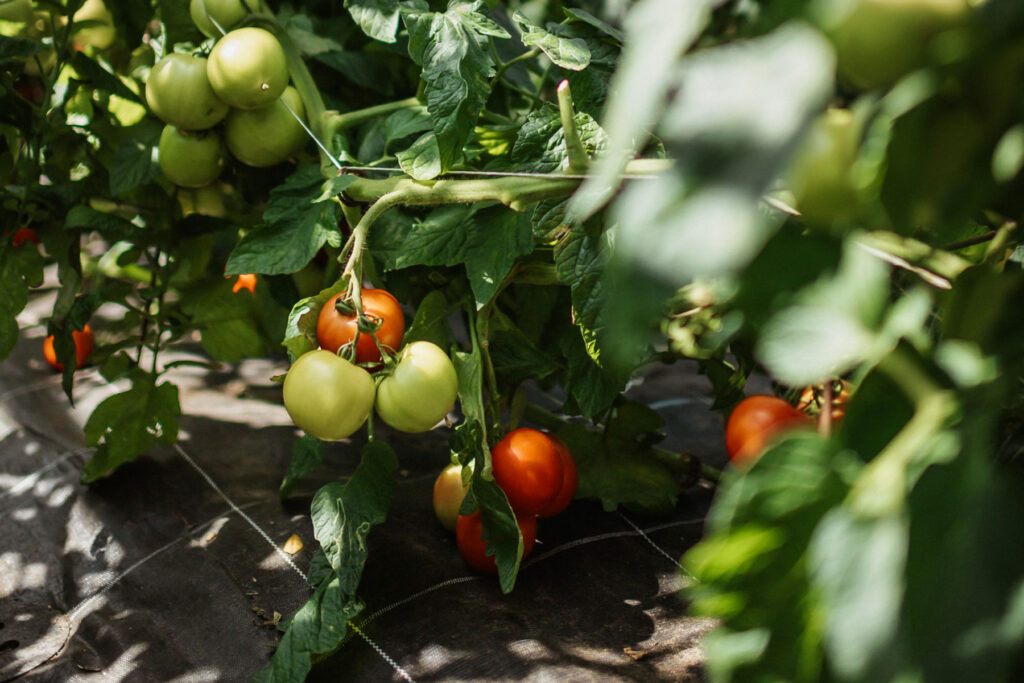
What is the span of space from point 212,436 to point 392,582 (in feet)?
1.41

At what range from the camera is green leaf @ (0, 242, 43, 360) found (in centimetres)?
90

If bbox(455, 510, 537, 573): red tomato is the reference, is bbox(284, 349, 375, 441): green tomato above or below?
above

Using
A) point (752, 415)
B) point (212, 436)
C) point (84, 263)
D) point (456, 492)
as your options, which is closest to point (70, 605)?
point (212, 436)

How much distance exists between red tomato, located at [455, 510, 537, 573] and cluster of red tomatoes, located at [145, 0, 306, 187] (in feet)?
1.62

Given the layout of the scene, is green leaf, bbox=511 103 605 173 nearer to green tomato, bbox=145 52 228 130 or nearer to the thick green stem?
the thick green stem

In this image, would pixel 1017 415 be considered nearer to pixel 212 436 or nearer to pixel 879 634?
pixel 879 634

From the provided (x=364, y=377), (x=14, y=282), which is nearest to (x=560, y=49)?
(x=364, y=377)

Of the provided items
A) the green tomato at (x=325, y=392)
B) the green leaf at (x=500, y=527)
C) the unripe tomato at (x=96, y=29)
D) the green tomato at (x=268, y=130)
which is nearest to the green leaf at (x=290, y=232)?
the green tomato at (x=268, y=130)

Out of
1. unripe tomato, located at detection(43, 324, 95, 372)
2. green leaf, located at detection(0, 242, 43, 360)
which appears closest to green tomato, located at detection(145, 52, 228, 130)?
green leaf, located at detection(0, 242, 43, 360)

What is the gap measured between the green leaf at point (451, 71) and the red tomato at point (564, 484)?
0.36 metres

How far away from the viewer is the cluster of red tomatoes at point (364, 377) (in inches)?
25.1

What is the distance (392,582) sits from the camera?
2.77 ft

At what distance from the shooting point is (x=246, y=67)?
2.74 feet

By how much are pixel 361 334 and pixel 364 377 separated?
1.7 inches
